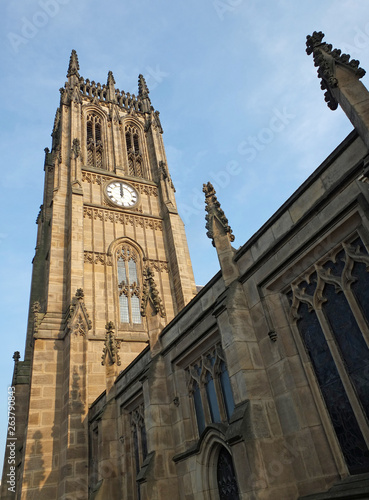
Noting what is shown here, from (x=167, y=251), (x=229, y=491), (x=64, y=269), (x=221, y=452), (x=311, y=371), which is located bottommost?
(x=229, y=491)

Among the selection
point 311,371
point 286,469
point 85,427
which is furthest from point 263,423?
point 85,427

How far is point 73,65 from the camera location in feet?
116

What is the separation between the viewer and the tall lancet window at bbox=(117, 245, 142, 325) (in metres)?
22.2

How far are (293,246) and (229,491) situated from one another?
17.0 ft

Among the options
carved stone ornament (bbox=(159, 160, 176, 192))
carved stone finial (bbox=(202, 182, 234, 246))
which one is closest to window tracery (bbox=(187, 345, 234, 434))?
carved stone finial (bbox=(202, 182, 234, 246))

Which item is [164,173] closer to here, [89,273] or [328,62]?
[89,273]

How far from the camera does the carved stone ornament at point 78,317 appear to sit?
1855 centimetres

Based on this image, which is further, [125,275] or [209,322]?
[125,275]

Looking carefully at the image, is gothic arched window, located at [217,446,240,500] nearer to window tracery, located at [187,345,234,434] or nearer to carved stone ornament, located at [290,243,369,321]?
window tracery, located at [187,345,234,434]

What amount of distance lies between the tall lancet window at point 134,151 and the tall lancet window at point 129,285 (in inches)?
320

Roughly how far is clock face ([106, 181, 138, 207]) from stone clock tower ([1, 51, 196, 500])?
84mm

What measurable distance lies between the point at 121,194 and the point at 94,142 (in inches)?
224

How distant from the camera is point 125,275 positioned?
23.6 m

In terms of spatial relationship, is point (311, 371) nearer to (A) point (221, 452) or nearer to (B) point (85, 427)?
(A) point (221, 452)
